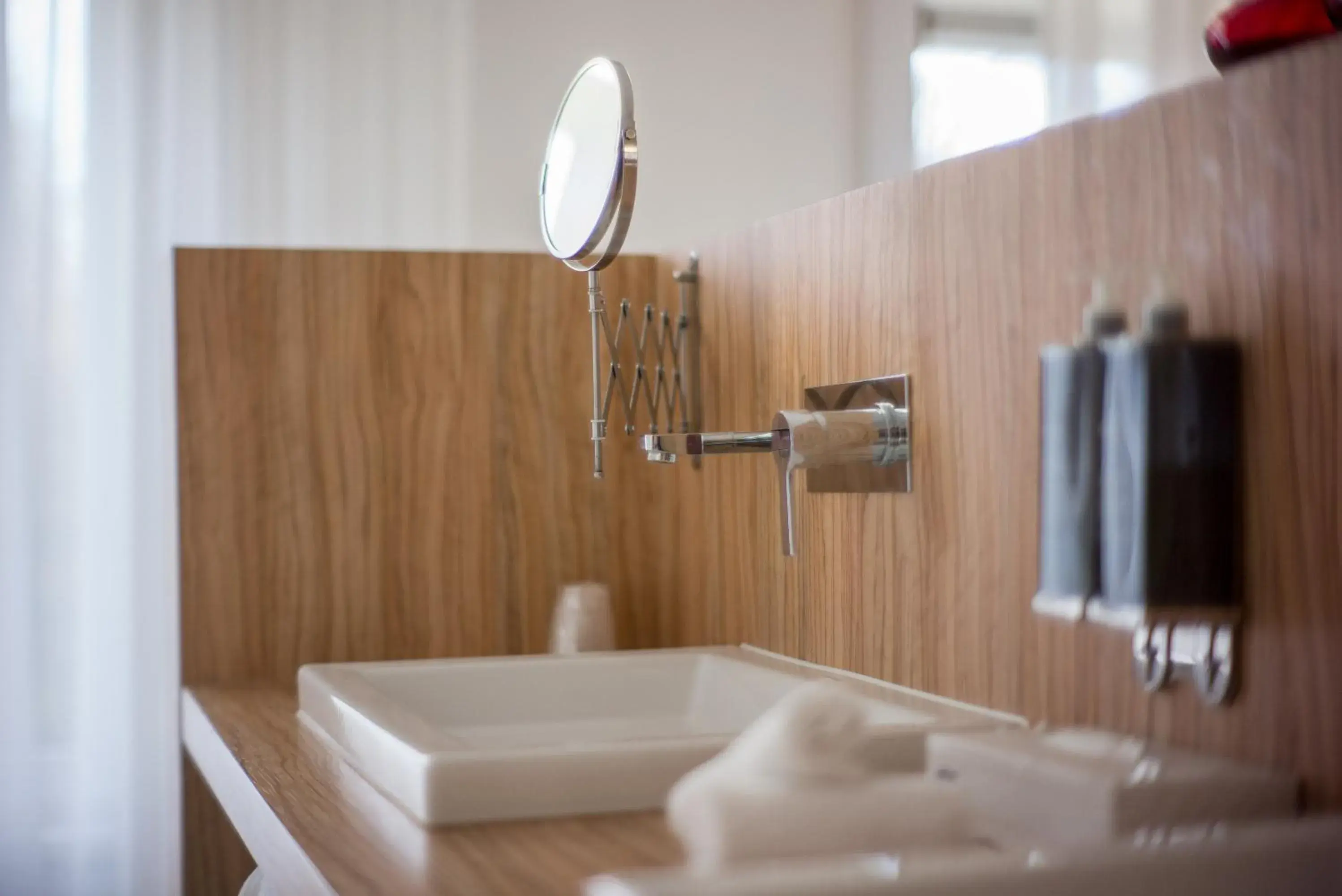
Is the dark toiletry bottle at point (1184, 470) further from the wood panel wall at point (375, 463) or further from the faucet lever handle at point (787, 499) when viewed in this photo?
the wood panel wall at point (375, 463)

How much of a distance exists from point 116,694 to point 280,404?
1007mm

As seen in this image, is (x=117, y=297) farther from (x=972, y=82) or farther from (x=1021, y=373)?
(x=1021, y=373)

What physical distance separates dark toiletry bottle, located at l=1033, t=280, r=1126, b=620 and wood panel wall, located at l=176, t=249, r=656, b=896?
2.92 ft

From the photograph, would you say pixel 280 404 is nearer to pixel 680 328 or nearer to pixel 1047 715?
pixel 680 328

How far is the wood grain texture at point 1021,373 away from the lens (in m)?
0.78

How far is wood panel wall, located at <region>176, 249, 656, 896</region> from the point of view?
66.1 inches

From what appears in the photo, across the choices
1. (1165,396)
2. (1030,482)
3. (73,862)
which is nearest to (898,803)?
(1165,396)

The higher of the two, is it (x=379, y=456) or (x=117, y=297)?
(x=117, y=297)

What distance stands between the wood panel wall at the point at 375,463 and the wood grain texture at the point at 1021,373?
204 millimetres

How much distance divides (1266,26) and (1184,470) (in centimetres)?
25

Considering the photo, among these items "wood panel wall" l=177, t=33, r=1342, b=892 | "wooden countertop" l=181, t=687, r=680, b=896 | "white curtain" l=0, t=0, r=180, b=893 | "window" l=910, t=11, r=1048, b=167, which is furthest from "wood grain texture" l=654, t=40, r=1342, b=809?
"window" l=910, t=11, r=1048, b=167

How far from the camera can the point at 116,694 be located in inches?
96.7

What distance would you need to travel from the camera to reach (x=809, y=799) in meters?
0.70

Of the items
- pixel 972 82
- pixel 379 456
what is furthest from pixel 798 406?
pixel 972 82
